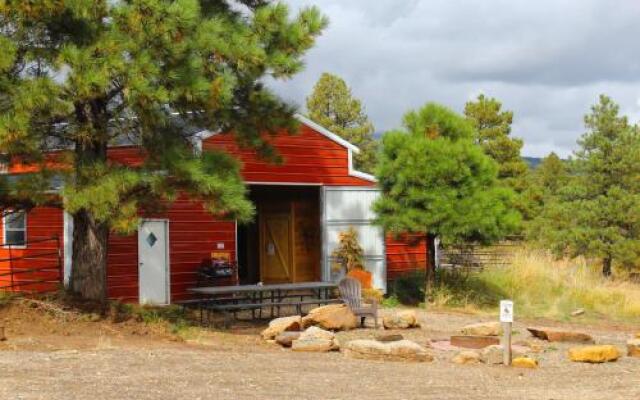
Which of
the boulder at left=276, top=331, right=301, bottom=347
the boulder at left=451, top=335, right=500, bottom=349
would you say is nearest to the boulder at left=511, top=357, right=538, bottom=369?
the boulder at left=451, top=335, right=500, bottom=349

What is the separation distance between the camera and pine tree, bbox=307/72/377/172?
141ft

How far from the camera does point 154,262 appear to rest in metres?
18.1

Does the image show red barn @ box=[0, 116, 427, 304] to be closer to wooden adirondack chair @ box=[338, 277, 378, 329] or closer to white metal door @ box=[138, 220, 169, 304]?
white metal door @ box=[138, 220, 169, 304]

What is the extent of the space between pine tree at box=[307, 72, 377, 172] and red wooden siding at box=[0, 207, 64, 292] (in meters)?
25.1

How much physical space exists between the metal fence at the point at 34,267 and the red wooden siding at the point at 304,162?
13.6 ft

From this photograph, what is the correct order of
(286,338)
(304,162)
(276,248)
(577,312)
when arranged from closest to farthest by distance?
(286,338) → (577,312) → (304,162) → (276,248)

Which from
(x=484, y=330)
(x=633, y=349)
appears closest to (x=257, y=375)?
(x=484, y=330)

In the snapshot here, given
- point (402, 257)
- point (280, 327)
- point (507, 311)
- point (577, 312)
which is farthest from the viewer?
point (402, 257)

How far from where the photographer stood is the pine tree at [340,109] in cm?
4306

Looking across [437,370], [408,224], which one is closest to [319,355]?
[437,370]

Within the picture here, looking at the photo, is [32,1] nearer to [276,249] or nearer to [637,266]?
[276,249]

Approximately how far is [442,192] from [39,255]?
8.55 m

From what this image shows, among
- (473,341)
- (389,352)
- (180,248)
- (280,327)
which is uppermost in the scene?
(180,248)

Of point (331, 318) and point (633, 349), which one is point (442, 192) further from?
point (633, 349)
